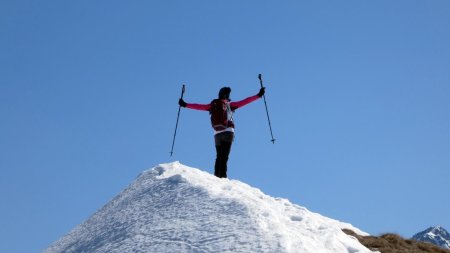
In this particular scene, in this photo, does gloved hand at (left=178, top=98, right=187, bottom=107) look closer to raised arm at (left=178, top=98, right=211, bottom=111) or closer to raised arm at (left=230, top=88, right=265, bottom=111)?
raised arm at (left=178, top=98, right=211, bottom=111)

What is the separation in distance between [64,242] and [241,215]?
5.20m

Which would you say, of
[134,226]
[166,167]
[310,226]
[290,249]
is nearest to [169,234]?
[134,226]

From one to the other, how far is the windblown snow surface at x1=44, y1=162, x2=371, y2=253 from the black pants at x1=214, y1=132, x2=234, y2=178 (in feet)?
4.56

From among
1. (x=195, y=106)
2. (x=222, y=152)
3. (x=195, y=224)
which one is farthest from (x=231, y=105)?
(x=195, y=224)

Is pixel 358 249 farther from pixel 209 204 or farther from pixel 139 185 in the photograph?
pixel 139 185

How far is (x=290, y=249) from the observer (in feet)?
37.8

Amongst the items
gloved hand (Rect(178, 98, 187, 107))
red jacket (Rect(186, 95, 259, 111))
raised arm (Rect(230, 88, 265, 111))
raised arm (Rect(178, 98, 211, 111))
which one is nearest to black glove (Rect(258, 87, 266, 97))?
raised arm (Rect(230, 88, 265, 111))

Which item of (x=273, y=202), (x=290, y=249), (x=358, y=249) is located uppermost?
(x=273, y=202)

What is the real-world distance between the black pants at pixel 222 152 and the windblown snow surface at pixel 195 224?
139 centimetres

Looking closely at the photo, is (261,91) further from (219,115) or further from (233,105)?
(219,115)

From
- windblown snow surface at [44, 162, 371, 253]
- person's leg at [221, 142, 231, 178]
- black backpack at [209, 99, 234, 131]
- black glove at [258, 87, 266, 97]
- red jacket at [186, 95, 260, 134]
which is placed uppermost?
black glove at [258, 87, 266, 97]

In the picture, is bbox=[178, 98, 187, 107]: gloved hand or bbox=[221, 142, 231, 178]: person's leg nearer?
bbox=[221, 142, 231, 178]: person's leg

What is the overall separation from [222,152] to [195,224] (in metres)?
5.44

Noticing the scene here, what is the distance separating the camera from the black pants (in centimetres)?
1789
